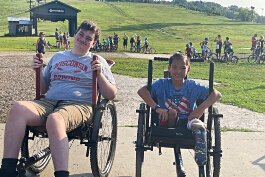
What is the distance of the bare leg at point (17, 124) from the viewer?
321 centimetres

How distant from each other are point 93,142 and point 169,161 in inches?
49.6

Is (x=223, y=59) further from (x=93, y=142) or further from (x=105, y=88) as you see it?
(x=93, y=142)

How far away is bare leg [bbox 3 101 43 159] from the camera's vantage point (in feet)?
10.5

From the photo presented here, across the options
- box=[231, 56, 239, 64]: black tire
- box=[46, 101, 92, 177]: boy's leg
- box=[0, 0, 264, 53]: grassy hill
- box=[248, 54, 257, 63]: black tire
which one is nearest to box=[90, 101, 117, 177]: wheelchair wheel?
box=[46, 101, 92, 177]: boy's leg

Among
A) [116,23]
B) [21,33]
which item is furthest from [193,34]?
[21,33]

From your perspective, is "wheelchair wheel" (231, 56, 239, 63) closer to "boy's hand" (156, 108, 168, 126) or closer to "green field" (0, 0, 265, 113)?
"green field" (0, 0, 265, 113)

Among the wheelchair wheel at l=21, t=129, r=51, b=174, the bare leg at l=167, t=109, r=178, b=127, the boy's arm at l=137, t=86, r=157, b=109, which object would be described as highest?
the boy's arm at l=137, t=86, r=157, b=109

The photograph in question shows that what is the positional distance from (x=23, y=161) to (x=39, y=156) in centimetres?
18

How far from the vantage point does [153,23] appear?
73.4 meters

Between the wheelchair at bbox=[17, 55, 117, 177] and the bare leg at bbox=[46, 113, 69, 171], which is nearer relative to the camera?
the bare leg at bbox=[46, 113, 69, 171]

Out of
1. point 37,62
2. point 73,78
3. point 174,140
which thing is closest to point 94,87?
point 73,78

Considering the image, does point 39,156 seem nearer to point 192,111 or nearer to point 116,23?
point 192,111

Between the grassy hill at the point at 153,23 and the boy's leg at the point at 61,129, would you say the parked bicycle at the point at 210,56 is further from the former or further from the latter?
the grassy hill at the point at 153,23

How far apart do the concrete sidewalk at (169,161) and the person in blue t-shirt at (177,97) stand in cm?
64
